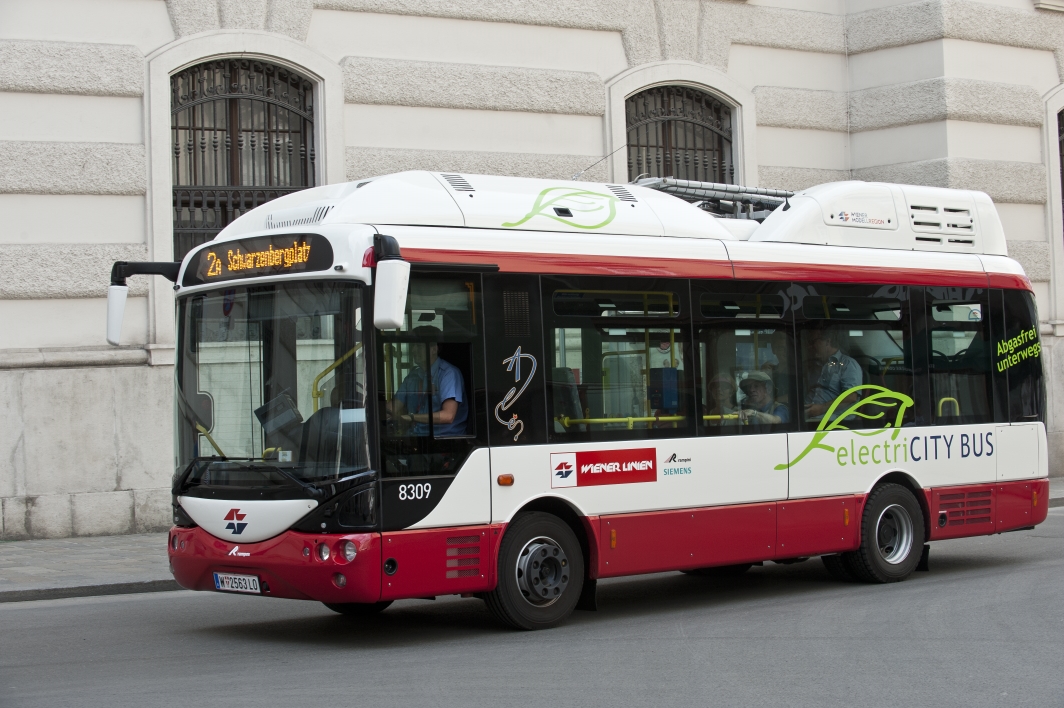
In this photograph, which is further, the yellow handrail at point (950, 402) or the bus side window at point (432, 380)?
the yellow handrail at point (950, 402)

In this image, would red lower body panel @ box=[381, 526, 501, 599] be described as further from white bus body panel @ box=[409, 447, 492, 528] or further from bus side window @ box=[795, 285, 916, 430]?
bus side window @ box=[795, 285, 916, 430]

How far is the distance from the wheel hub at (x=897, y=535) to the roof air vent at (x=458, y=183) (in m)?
4.42

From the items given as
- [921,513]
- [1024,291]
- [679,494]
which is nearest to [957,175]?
[1024,291]

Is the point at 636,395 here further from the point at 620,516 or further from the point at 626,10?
the point at 626,10

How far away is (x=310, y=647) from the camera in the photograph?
320 inches

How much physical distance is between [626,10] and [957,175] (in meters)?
5.17

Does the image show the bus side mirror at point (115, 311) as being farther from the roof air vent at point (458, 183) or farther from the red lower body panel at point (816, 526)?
the red lower body panel at point (816, 526)

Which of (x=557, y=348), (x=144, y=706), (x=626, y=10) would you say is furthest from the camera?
(x=626, y=10)

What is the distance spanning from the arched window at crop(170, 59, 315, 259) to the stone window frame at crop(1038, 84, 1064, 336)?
11.0m

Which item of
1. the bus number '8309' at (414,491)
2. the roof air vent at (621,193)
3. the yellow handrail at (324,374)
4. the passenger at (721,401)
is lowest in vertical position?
the bus number '8309' at (414,491)

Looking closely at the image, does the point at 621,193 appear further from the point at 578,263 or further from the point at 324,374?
the point at 324,374

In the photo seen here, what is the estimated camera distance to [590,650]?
25.7 ft

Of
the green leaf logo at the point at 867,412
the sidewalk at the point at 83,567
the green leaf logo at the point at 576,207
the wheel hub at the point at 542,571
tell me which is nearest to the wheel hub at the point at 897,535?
the green leaf logo at the point at 867,412

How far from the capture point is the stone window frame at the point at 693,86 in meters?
17.3
